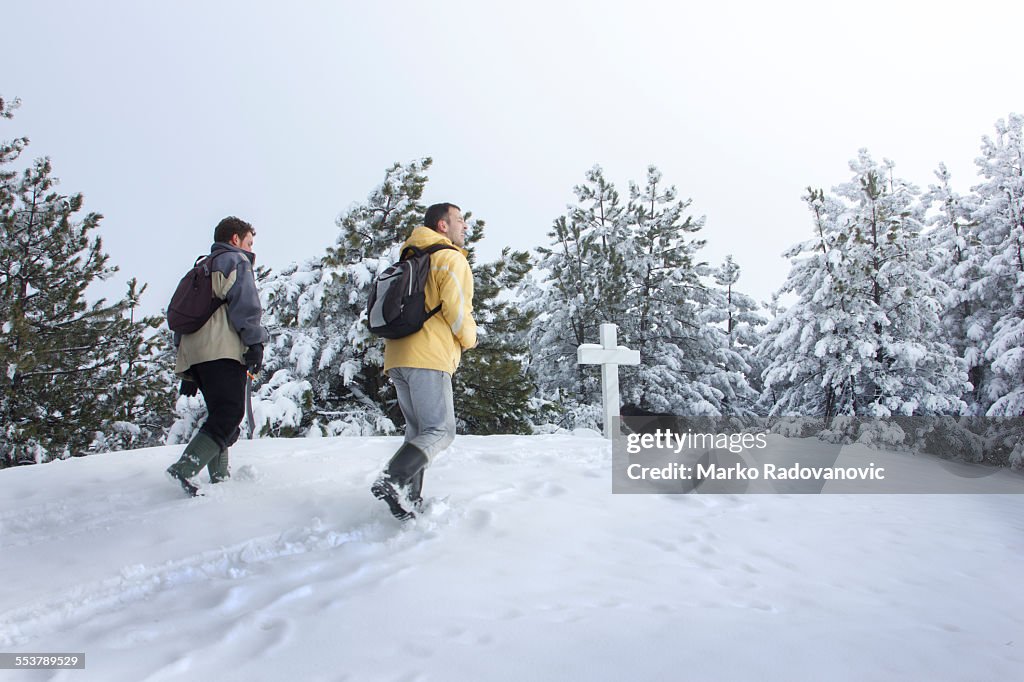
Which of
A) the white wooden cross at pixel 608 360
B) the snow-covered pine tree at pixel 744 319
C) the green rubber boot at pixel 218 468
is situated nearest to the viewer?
the green rubber boot at pixel 218 468

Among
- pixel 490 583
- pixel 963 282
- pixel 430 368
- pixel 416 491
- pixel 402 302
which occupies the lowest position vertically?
pixel 490 583

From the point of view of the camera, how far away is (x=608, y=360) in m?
8.11

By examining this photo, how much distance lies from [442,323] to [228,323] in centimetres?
128

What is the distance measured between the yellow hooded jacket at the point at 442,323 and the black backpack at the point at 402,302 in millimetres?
43

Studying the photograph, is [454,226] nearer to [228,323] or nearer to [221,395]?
[228,323]

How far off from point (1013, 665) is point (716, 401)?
16230mm

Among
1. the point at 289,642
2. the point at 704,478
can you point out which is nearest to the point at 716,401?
the point at 704,478

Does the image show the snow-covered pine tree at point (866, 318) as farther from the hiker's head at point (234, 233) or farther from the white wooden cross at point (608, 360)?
the hiker's head at point (234, 233)

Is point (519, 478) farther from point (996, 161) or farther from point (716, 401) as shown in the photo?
point (996, 161)

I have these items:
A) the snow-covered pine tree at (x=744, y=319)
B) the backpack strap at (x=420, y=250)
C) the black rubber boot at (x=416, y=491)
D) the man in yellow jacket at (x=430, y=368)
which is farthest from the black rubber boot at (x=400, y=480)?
the snow-covered pine tree at (x=744, y=319)

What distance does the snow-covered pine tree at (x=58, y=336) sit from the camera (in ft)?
36.8

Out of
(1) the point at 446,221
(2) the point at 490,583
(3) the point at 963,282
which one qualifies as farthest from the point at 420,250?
(3) the point at 963,282

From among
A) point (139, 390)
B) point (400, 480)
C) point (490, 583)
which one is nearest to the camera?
point (490, 583)

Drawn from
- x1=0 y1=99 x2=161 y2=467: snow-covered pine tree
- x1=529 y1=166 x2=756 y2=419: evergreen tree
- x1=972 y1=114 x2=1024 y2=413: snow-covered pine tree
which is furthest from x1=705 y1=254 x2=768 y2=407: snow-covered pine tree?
x1=0 y1=99 x2=161 y2=467: snow-covered pine tree
